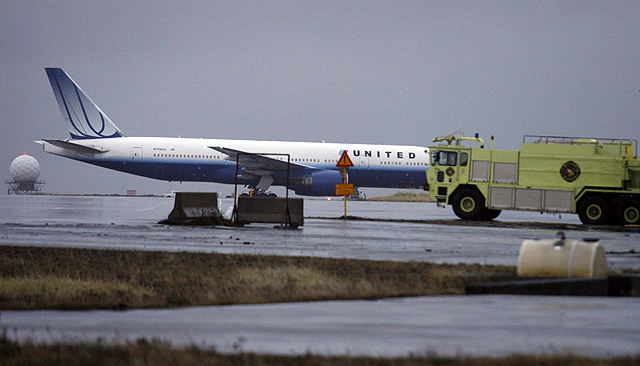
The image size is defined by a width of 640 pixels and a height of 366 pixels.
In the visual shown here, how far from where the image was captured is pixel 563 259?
8.95 meters

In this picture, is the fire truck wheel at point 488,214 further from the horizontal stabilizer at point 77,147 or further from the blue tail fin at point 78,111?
the blue tail fin at point 78,111

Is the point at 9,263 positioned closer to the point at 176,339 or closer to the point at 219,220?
the point at 176,339

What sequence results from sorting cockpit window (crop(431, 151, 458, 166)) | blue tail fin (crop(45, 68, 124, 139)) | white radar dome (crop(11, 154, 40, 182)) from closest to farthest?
cockpit window (crop(431, 151, 458, 166)) < blue tail fin (crop(45, 68, 124, 139)) < white radar dome (crop(11, 154, 40, 182))

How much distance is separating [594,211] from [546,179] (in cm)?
192

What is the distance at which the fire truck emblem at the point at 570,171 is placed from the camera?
Result: 85.1 ft

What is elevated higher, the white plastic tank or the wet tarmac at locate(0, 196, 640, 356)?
the white plastic tank

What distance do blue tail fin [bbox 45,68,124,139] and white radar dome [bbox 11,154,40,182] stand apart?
42389 millimetres

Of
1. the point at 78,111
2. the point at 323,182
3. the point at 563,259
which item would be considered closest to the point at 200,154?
the point at 323,182

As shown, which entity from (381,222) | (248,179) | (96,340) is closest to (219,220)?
(381,222)

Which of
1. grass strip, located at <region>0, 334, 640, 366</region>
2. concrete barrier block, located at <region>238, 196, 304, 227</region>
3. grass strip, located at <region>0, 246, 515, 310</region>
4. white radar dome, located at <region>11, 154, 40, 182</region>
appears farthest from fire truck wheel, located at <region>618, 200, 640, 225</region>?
white radar dome, located at <region>11, 154, 40, 182</region>

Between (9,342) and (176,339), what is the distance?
119cm

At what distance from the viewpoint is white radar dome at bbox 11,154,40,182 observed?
3334 inches

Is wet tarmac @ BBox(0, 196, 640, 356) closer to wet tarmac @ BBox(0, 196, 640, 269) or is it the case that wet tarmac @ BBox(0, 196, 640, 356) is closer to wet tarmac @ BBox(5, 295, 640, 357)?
wet tarmac @ BBox(5, 295, 640, 357)


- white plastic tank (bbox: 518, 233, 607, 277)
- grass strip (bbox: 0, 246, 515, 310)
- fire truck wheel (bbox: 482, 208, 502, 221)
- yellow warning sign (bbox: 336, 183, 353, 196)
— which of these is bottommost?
grass strip (bbox: 0, 246, 515, 310)
